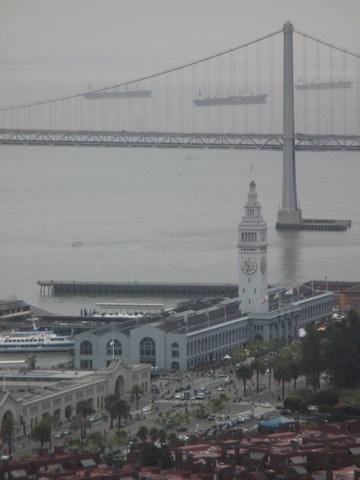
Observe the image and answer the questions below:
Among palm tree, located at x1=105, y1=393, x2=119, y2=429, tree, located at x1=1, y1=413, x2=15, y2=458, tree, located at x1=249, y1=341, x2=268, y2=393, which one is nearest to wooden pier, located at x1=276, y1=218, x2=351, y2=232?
tree, located at x1=249, y1=341, x2=268, y2=393

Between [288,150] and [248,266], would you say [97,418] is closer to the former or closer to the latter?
[248,266]

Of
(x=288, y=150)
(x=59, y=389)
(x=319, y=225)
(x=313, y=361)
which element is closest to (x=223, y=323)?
(x=313, y=361)

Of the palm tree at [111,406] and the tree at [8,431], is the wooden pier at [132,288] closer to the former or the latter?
the palm tree at [111,406]

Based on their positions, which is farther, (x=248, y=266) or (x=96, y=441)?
A: (x=248, y=266)

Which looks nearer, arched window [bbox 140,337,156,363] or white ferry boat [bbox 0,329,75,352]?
arched window [bbox 140,337,156,363]

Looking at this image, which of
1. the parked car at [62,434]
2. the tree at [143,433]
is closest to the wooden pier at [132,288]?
the parked car at [62,434]

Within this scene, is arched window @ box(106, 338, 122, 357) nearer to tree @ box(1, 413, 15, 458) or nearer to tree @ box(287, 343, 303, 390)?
tree @ box(287, 343, 303, 390)
